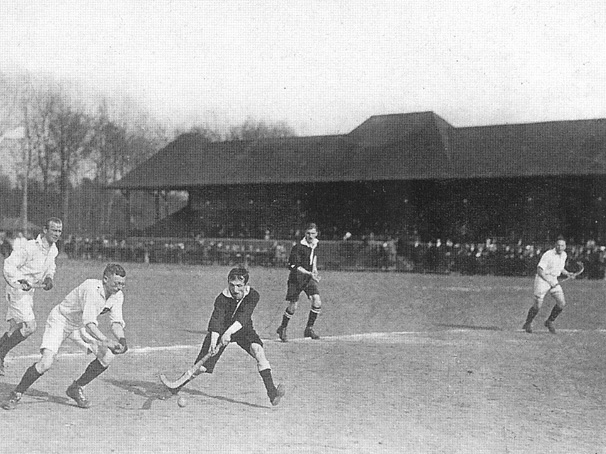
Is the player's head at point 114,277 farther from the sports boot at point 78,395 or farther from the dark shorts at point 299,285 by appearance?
the dark shorts at point 299,285

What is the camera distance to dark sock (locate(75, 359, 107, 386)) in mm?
7566

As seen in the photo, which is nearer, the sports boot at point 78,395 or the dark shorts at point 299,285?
the sports boot at point 78,395

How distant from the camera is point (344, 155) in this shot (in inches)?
1811

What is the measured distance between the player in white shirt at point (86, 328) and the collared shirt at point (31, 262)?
1.79m

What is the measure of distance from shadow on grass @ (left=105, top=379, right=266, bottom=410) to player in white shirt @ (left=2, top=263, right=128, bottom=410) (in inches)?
22.6

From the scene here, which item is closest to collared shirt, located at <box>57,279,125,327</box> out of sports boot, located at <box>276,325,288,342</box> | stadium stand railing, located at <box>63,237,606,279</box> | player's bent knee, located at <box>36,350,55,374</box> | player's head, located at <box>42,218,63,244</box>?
player's bent knee, located at <box>36,350,55,374</box>

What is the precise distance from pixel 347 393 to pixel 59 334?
282cm

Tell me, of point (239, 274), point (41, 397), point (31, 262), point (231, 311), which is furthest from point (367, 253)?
point (41, 397)

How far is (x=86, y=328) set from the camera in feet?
24.4

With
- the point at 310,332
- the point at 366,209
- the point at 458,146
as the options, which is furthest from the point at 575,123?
the point at 310,332

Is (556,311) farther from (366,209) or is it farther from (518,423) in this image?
(366,209)

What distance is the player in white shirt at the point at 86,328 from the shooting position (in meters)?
7.38

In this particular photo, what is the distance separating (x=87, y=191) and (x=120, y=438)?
86092 millimetres

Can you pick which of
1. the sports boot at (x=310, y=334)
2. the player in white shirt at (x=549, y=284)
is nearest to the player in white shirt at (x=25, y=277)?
the sports boot at (x=310, y=334)
